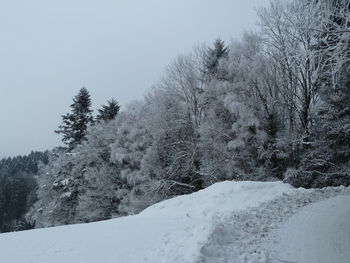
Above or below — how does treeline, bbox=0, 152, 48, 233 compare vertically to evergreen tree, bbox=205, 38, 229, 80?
below

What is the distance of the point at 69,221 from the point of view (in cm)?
3681

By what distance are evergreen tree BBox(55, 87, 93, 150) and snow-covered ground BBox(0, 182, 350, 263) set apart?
98.7 feet

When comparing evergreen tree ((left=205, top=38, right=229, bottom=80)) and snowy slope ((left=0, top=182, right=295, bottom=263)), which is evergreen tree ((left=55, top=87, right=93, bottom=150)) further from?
snowy slope ((left=0, top=182, right=295, bottom=263))

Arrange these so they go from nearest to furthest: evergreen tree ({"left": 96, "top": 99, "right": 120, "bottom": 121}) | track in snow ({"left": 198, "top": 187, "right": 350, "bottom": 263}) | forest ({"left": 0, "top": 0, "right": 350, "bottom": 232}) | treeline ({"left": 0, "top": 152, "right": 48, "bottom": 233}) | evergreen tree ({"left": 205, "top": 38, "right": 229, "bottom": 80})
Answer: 1. track in snow ({"left": 198, "top": 187, "right": 350, "bottom": 263})
2. forest ({"left": 0, "top": 0, "right": 350, "bottom": 232})
3. evergreen tree ({"left": 205, "top": 38, "right": 229, "bottom": 80})
4. evergreen tree ({"left": 96, "top": 99, "right": 120, "bottom": 121})
5. treeline ({"left": 0, "top": 152, "right": 48, "bottom": 233})

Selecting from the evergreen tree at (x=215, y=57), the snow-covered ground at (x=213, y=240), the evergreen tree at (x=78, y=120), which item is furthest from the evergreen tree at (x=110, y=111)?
the snow-covered ground at (x=213, y=240)

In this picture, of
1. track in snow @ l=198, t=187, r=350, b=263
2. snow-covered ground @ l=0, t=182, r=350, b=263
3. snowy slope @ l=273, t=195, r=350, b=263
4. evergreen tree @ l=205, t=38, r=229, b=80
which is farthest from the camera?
evergreen tree @ l=205, t=38, r=229, b=80

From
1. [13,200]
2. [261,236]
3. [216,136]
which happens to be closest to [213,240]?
[261,236]

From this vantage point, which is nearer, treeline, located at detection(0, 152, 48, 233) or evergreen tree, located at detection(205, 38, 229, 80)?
evergreen tree, located at detection(205, 38, 229, 80)

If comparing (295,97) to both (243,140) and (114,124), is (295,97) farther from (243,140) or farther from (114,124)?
(114,124)

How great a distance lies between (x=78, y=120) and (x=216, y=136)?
69.5 feet

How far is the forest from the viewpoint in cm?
2338

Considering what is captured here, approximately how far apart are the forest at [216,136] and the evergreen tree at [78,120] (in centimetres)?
337

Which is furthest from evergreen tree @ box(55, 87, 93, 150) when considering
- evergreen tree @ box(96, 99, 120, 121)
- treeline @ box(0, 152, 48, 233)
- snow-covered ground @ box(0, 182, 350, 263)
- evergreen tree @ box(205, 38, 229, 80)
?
treeline @ box(0, 152, 48, 233)

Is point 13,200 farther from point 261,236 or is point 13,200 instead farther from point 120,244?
point 261,236
